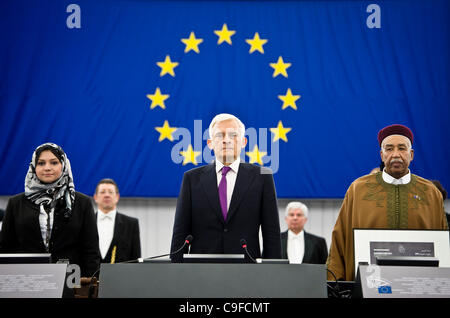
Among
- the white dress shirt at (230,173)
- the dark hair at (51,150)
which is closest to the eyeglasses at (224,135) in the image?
the white dress shirt at (230,173)

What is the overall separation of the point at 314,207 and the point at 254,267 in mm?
4878

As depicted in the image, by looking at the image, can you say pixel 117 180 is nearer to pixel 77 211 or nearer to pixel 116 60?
pixel 116 60

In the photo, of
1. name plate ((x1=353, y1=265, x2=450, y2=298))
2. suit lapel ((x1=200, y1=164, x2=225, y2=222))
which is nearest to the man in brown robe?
suit lapel ((x1=200, y1=164, x2=225, y2=222))

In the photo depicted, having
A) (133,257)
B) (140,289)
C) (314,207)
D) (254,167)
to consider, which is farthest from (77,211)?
(314,207)

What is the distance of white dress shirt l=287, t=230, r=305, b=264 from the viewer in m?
5.73

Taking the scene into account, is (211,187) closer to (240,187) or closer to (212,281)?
(240,187)

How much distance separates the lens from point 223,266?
5.97 feet

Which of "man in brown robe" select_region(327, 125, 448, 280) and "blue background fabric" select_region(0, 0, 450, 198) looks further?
"blue background fabric" select_region(0, 0, 450, 198)

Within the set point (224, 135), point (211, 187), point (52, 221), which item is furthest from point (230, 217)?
point (52, 221)

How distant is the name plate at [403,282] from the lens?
1812 mm

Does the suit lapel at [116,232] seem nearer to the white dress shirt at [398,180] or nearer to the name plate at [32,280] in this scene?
the white dress shirt at [398,180]

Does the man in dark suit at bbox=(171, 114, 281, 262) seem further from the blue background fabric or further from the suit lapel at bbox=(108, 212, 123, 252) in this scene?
the blue background fabric

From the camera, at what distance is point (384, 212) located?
3.10 metres

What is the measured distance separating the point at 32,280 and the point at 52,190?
55.9 inches
